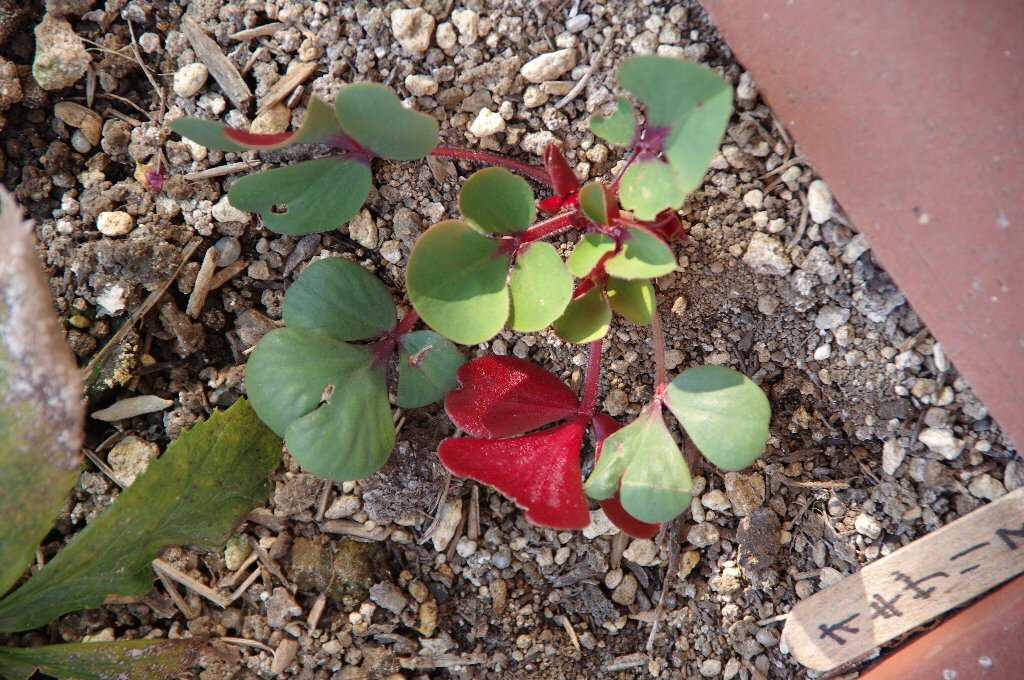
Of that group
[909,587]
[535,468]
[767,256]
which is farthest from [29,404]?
[909,587]

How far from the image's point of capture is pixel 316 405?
121cm

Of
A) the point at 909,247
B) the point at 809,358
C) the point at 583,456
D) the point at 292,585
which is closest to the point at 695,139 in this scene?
the point at 909,247

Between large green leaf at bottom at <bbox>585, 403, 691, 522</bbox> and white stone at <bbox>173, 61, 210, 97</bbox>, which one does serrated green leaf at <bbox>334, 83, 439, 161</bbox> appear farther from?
large green leaf at bottom at <bbox>585, 403, 691, 522</bbox>

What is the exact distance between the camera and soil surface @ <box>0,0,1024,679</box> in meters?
1.27

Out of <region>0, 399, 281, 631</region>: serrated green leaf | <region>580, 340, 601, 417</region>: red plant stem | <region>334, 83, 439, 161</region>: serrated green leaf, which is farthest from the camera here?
<region>580, 340, 601, 417</region>: red plant stem

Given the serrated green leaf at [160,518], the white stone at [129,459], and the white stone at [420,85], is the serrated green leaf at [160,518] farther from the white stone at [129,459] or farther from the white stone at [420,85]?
the white stone at [420,85]

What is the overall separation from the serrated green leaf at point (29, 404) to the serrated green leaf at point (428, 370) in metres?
0.48

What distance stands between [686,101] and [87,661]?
1190mm

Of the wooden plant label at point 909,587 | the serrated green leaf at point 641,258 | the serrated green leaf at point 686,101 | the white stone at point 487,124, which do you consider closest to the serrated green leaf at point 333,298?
the white stone at point 487,124

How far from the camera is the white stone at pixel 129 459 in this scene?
4.37 feet

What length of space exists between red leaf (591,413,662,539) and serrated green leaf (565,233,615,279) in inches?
11.0

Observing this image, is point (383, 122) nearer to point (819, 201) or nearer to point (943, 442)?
point (819, 201)

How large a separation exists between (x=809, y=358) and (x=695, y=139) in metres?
0.51

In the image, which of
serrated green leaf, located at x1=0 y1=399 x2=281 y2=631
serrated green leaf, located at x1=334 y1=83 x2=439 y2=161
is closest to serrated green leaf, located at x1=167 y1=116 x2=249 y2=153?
serrated green leaf, located at x1=334 y1=83 x2=439 y2=161
